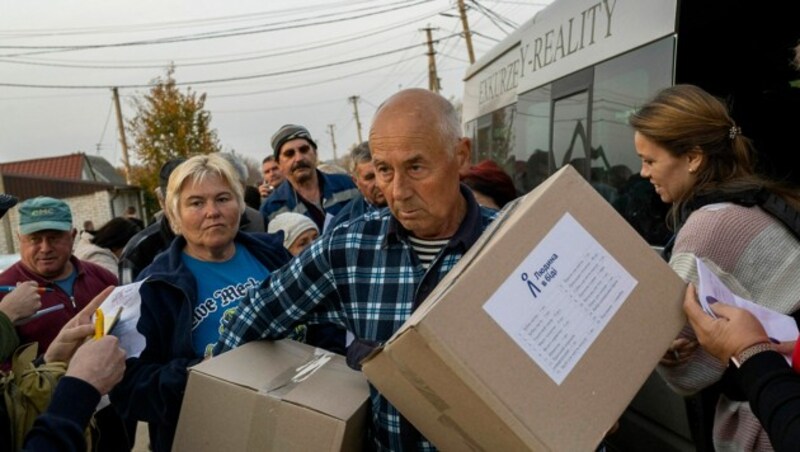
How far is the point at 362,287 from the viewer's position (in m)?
1.74

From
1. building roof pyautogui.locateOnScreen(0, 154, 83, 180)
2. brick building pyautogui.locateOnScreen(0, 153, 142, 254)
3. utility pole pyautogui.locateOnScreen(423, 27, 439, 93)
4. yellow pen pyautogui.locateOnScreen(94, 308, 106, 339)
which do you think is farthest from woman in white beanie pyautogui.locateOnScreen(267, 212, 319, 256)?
building roof pyautogui.locateOnScreen(0, 154, 83, 180)

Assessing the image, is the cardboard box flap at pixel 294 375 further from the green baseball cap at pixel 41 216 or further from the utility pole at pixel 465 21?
the utility pole at pixel 465 21

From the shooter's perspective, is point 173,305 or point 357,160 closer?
point 173,305

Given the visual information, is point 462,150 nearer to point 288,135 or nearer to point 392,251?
point 392,251

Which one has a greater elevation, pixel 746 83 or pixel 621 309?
pixel 746 83

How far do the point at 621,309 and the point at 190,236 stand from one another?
5.83ft

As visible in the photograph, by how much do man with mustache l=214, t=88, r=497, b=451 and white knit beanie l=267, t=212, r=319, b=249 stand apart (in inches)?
72.1

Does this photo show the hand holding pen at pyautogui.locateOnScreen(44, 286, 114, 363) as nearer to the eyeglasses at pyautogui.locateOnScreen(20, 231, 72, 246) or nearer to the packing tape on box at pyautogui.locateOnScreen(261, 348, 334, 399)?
the packing tape on box at pyautogui.locateOnScreen(261, 348, 334, 399)

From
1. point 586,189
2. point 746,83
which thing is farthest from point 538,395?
point 746,83

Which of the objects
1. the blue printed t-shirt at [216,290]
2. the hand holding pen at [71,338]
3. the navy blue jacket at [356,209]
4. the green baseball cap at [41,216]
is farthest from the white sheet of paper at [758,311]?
the green baseball cap at [41,216]

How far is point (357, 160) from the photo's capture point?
13.2 ft

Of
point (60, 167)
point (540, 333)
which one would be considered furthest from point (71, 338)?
point (60, 167)

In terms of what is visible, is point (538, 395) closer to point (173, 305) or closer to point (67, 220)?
point (173, 305)

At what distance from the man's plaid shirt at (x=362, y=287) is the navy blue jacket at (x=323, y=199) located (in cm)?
272
